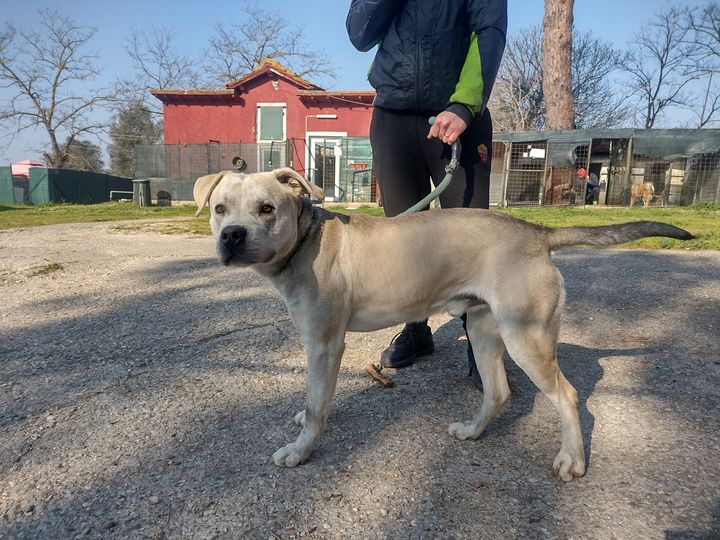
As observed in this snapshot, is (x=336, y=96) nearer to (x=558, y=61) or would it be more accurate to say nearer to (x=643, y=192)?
(x=558, y=61)

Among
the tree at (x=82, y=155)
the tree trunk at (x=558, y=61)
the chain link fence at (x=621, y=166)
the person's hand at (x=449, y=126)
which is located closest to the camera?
the person's hand at (x=449, y=126)

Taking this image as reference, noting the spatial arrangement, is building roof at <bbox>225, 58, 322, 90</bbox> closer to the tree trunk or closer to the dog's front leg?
the tree trunk

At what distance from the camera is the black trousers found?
3.24 meters

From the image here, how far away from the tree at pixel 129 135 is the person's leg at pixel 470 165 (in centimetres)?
3918

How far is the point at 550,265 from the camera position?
95.3 inches

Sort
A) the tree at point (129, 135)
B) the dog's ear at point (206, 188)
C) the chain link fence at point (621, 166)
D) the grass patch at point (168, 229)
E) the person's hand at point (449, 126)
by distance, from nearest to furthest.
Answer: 1. the dog's ear at point (206, 188)
2. the person's hand at point (449, 126)
3. the grass patch at point (168, 229)
4. the chain link fence at point (621, 166)
5. the tree at point (129, 135)

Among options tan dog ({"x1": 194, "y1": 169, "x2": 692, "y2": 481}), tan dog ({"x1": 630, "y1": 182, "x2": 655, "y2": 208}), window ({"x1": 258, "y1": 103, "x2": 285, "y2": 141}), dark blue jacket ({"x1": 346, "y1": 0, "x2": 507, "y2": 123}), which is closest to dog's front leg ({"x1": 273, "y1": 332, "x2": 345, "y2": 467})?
tan dog ({"x1": 194, "y1": 169, "x2": 692, "y2": 481})

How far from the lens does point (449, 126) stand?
2.84 metres

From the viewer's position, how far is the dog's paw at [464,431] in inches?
99.0

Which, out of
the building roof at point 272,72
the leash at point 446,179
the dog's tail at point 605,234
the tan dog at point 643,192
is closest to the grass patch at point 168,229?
the leash at point 446,179

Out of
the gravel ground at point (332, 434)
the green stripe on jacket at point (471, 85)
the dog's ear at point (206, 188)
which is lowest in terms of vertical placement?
the gravel ground at point (332, 434)

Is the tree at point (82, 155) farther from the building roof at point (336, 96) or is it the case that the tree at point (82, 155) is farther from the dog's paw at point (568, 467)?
the dog's paw at point (568, 467)

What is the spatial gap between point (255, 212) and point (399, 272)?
0.82 meters

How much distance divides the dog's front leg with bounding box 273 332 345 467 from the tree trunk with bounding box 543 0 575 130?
17.7 m
